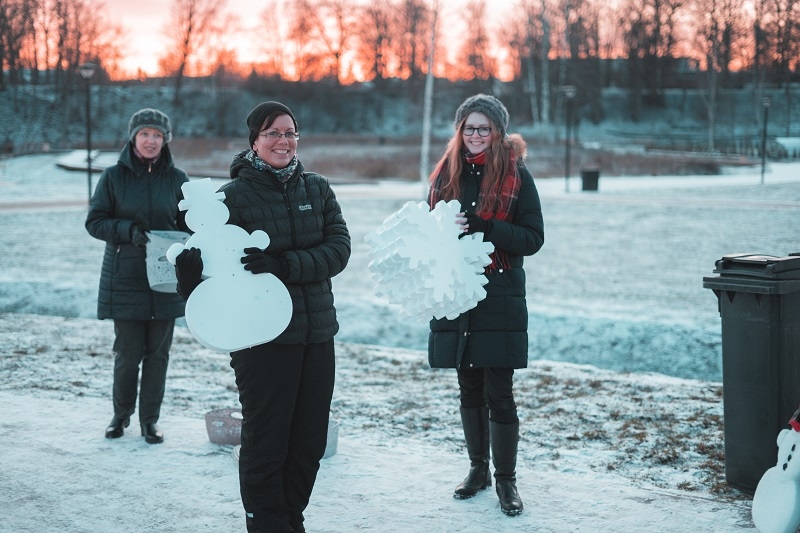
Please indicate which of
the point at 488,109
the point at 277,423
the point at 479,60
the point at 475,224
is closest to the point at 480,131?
the point at 488,109

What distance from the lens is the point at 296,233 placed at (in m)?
3.50

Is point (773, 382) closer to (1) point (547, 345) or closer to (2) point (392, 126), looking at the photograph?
(1) point (547, 345)

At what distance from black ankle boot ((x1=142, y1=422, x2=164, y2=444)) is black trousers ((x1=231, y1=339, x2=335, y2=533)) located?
1810 millimetres

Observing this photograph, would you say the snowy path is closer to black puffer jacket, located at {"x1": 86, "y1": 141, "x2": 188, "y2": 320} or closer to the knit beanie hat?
black puffer jacket, located at {"x1": 86, "y1": 141, "x2": 188, "y2": 320}

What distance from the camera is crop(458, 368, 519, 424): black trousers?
4145mm

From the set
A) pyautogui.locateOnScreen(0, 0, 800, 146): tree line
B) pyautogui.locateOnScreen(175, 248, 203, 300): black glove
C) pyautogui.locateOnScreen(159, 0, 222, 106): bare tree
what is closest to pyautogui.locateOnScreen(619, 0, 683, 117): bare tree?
pyautogui.locateOnScreen(0, 0, 800, 146): tree line

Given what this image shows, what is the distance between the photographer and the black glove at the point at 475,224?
3.91 m

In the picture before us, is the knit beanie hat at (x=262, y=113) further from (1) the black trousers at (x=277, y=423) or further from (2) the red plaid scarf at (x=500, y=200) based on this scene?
(2) the red plaid scarf at (x=500, y=200)

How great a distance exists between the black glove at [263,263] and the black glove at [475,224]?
897 mm

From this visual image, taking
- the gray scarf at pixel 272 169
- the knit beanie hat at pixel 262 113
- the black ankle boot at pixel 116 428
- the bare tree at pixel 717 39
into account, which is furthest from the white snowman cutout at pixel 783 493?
the bare tree at pixel 717 39

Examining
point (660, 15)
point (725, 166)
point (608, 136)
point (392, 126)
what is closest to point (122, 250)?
point (725, 166)

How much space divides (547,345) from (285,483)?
16.9 feet

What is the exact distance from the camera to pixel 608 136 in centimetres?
5194

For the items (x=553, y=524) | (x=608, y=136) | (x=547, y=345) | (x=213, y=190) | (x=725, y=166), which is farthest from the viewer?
(x=608, y=136)
